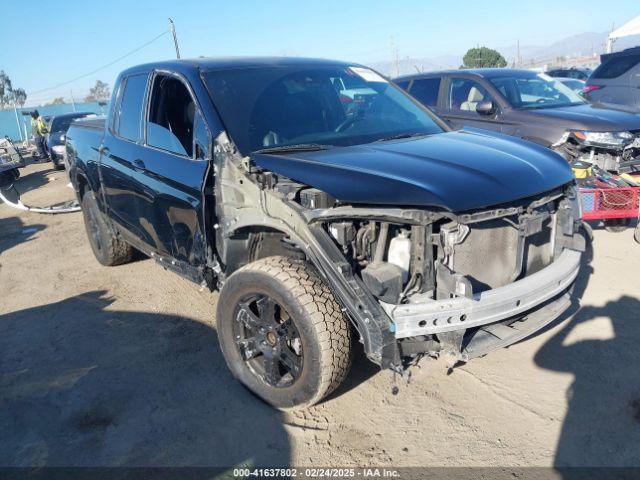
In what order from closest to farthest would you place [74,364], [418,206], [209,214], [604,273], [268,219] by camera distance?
[418,206] < [268,219] < [209,214] < [74,364] < [604,273]

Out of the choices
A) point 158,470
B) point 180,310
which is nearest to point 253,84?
point 180,310

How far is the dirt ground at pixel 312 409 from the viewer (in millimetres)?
2766

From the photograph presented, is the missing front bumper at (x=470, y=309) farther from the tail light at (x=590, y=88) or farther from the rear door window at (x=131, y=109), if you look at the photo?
the tail light at (x=590, y=88)

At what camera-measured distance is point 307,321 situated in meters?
2.72

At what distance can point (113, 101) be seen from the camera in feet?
15.8

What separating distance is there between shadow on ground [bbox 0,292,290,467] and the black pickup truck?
11.3 inches

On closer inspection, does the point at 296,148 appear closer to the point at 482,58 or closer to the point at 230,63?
the point at 230,63

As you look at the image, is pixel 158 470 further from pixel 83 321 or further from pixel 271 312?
pixel 83 321

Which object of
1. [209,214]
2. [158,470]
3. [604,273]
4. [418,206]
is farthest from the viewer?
[604,273]

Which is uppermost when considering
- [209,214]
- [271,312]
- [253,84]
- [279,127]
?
[253,84]

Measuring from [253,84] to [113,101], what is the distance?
6.15 feet

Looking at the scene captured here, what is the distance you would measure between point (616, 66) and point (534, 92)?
4318 mm

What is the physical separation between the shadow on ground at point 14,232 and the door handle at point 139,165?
418 cm

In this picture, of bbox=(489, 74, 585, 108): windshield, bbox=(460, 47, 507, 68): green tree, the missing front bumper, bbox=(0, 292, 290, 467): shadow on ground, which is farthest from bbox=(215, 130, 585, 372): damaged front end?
bbox=(460, 47, 507, 68): green tree
